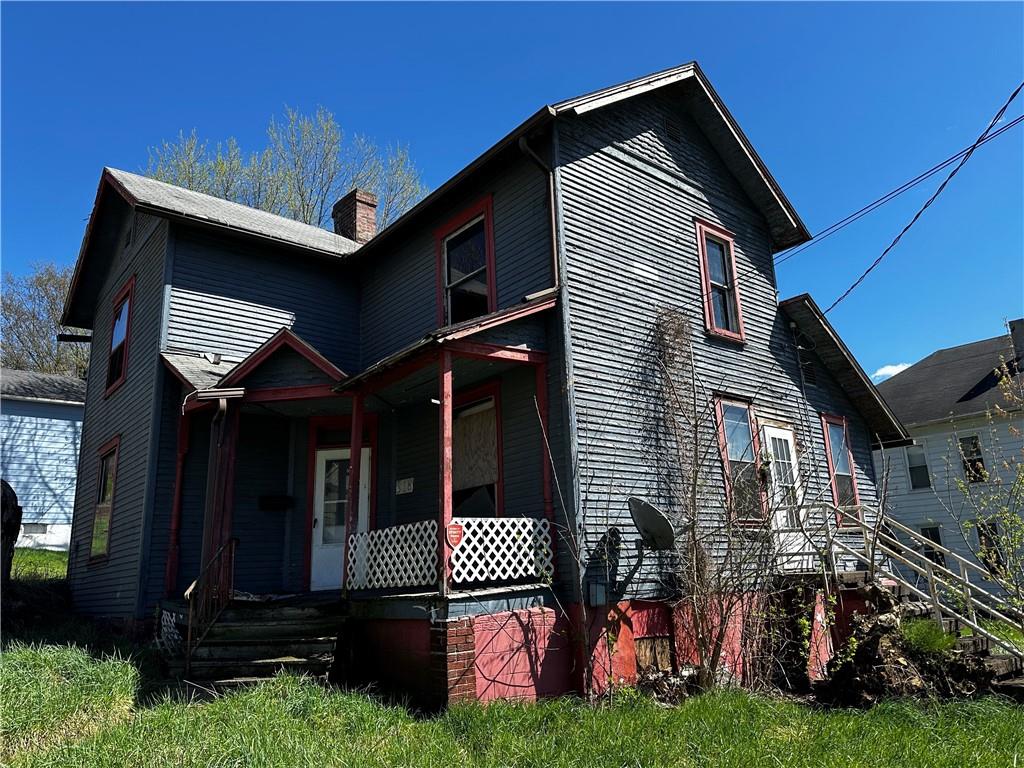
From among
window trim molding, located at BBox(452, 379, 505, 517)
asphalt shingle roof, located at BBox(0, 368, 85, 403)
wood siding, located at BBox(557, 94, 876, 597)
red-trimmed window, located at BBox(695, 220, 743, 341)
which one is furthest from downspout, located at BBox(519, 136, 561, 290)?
asphalt shingle roof, located at BBox(0, 368, 85, 403)

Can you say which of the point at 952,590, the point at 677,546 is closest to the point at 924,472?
the point at 952,590

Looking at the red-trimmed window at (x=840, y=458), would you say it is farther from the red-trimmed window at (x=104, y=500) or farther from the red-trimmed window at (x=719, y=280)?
the red-trimmed window at (x=104, y=500)

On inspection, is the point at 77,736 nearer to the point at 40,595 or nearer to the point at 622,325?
the point at 622,325

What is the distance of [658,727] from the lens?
6.59 meters

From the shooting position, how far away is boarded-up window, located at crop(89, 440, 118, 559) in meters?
13.2

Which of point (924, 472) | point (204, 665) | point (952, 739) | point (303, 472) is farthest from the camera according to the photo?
point (924, 472)

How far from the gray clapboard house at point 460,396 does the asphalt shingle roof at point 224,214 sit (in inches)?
4.3

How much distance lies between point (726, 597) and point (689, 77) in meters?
8.60

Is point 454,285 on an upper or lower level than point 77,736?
upper

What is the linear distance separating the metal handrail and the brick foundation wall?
9.74 ft

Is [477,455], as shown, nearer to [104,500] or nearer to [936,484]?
[104,500]

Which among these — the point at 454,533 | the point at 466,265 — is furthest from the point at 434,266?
the point at 454,533

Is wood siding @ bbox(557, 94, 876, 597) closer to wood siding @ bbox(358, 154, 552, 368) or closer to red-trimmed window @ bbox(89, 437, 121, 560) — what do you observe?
wood siding @ bbox(358, 154, 552, 368)

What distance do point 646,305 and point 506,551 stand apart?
4.44m
